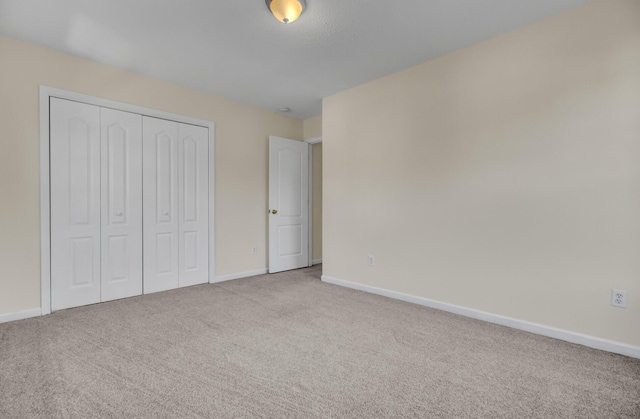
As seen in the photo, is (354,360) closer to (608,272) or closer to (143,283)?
(608,272)

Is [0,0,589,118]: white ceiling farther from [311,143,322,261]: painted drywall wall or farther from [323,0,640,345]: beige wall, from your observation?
[311,143,322,261]: painted drywall wall

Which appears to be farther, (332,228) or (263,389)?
(332,228)

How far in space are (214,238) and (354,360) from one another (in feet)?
8.82

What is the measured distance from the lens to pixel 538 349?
7.14 ft

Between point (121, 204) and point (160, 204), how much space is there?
15.7 inches

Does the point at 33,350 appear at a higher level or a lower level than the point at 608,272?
lower

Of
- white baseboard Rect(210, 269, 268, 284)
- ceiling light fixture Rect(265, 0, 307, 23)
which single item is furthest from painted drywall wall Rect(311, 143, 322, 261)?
ceiling light fixture Rect(265, 0, 307, 23)

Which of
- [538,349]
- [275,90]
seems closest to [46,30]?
[275,90]

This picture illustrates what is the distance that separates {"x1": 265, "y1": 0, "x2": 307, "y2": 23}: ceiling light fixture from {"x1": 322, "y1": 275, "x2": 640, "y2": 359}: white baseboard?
109 inches

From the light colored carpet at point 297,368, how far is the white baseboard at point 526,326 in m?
0.09

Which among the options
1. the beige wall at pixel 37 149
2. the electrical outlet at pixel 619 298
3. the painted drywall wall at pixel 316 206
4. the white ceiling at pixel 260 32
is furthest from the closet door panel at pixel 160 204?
the electrical outlet at pixel 619 298

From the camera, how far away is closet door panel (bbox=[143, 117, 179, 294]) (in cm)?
353

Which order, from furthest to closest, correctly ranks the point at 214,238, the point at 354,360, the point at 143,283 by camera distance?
the point at 214,238, the point at 143,283, the point at 354,360

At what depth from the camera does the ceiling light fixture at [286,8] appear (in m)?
2.12
